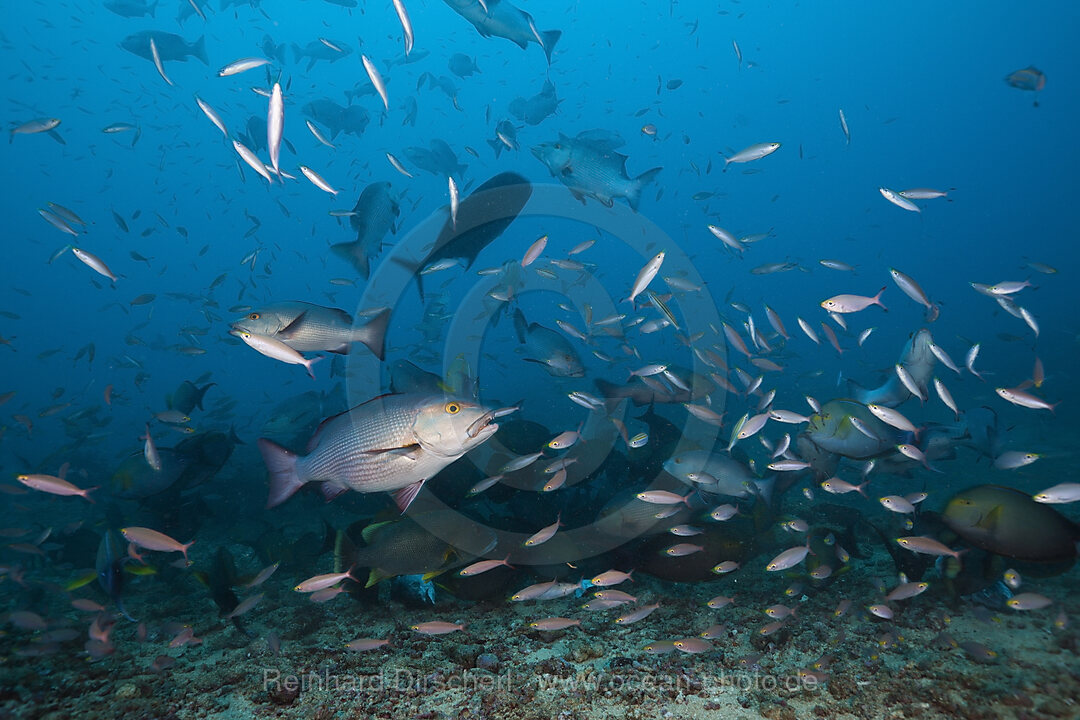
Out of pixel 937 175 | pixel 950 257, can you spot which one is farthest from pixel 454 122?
pixel 950 257

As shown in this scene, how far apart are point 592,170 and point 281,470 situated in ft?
17.2

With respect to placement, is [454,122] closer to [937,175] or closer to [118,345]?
[118,345]

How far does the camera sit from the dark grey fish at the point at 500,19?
276 inches

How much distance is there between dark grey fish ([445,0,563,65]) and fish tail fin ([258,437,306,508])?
24.2 ft

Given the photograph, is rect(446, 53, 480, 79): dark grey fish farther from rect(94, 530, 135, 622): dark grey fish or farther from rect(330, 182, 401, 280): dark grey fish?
rect(94, 530, 135, 622): dark grey fish

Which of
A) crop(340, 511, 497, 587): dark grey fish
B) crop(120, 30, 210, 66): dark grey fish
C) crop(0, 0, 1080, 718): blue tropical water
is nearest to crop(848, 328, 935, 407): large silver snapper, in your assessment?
crop(0, 0, 1080, 718): blue tropical water

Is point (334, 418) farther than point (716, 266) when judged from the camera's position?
No

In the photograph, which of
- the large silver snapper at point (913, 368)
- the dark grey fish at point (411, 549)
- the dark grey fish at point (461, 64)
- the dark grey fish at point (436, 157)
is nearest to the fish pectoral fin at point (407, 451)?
the dark grey fish at point (411, 549)

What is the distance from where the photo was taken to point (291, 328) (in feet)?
11.1

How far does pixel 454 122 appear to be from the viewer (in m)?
65.8

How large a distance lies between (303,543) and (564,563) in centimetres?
329

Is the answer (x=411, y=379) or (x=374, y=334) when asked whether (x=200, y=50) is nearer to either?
(x=411, y=379)

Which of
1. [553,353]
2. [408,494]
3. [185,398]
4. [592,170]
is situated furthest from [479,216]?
[185,398]

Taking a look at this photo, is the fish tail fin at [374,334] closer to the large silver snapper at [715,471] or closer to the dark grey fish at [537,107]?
the large silver snapper at [715,471]
